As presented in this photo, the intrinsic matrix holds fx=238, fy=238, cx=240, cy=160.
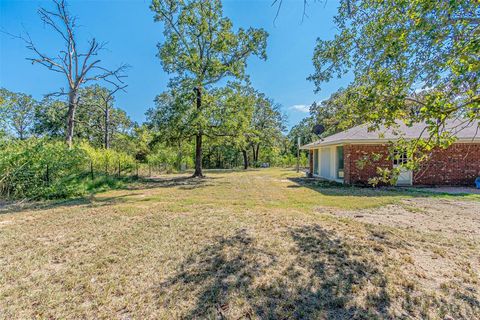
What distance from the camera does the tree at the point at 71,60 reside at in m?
11.8

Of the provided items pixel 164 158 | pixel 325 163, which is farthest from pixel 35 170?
pixel 325 163

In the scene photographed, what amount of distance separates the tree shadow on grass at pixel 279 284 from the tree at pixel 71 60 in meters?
11.8

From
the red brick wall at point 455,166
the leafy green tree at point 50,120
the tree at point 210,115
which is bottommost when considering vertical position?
the red brick wall at point 455,166

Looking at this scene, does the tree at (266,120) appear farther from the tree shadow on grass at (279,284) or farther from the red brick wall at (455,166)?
the tree shadow on grass at (279,284)

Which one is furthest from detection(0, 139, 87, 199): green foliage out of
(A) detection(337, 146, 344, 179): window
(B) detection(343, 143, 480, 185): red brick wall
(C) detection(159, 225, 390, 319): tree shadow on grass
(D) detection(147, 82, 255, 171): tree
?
(A) detection(337, 146, 344, 179): window

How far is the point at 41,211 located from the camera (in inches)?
259

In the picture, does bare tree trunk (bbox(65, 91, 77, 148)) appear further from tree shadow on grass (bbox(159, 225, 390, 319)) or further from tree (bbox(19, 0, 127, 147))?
tree shadow on grass (bbox(159, 225, 390, 319))

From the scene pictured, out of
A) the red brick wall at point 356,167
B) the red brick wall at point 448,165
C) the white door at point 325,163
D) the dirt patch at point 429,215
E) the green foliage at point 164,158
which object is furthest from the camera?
the green foliage at point 164,158

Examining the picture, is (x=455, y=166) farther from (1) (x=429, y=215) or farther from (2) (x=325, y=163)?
(1) (x=429, y=215)

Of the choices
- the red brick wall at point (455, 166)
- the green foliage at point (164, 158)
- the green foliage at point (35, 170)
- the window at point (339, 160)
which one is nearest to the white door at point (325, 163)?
the window at point (339, 160)

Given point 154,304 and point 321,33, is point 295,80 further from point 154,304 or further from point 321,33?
point 154,304

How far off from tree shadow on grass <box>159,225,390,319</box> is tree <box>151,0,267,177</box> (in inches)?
477

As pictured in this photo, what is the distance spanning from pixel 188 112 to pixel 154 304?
44.1ft

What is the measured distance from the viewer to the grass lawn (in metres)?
2.48
